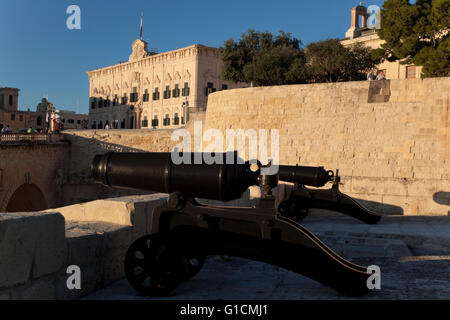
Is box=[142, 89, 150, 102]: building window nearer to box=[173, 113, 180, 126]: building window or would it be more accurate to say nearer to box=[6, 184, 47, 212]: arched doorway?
box=[173, 113, 180, 126]: building window

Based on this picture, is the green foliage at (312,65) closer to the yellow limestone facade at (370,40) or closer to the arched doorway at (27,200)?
the yellow limestone facade at (370,40)

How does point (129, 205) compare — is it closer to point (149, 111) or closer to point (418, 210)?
point (418, 210)

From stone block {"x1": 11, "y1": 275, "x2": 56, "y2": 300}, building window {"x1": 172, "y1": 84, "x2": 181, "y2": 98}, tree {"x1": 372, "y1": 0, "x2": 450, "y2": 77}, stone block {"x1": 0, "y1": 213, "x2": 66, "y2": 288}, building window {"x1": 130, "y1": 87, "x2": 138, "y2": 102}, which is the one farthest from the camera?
building window {"x1": 130, "y1": 87, "x2": 138, "y2": 102}

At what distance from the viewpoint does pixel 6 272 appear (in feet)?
8.15

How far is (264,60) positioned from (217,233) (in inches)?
919

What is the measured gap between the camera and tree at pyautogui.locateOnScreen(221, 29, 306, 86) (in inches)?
996

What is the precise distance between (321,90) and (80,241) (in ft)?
43.9

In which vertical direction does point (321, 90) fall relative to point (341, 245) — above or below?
above

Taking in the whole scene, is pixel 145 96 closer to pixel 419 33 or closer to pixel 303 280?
pixel 419 33

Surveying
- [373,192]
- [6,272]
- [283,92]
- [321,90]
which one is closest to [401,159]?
[373,192]

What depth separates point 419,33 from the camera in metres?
22.4

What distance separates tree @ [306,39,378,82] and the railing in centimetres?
1614
